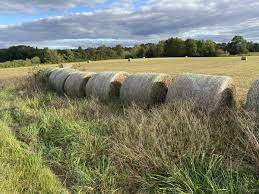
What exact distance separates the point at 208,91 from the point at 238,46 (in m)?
70.0

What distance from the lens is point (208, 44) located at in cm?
7706

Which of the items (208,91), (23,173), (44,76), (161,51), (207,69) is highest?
(208,91)

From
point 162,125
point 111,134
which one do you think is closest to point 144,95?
point 111,134

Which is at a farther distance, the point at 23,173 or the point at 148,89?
the point at 148,89

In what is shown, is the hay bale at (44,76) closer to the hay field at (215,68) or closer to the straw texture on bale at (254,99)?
the hay field at (215,68)

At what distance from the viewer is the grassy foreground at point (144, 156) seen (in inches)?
228

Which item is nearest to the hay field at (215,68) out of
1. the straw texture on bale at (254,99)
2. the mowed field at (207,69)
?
the mowed field at (207,69)

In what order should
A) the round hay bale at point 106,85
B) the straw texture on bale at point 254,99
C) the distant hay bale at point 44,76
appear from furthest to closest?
1. the distant hay bale at point 44,76
2. the round hay bale at point 106,85
3. the straw texture on bale at point 254,99

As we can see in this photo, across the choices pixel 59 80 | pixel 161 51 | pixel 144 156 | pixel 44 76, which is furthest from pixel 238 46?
pixel 144 156

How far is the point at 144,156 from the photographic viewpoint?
6.52m

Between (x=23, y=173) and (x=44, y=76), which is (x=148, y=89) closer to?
(x=23, y=173)

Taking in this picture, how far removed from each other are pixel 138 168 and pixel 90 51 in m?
71.2

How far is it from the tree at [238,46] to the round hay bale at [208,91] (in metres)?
68.9

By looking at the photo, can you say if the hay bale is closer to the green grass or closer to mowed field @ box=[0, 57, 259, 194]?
mowed field @ box=[0, 57, 259, 194]
